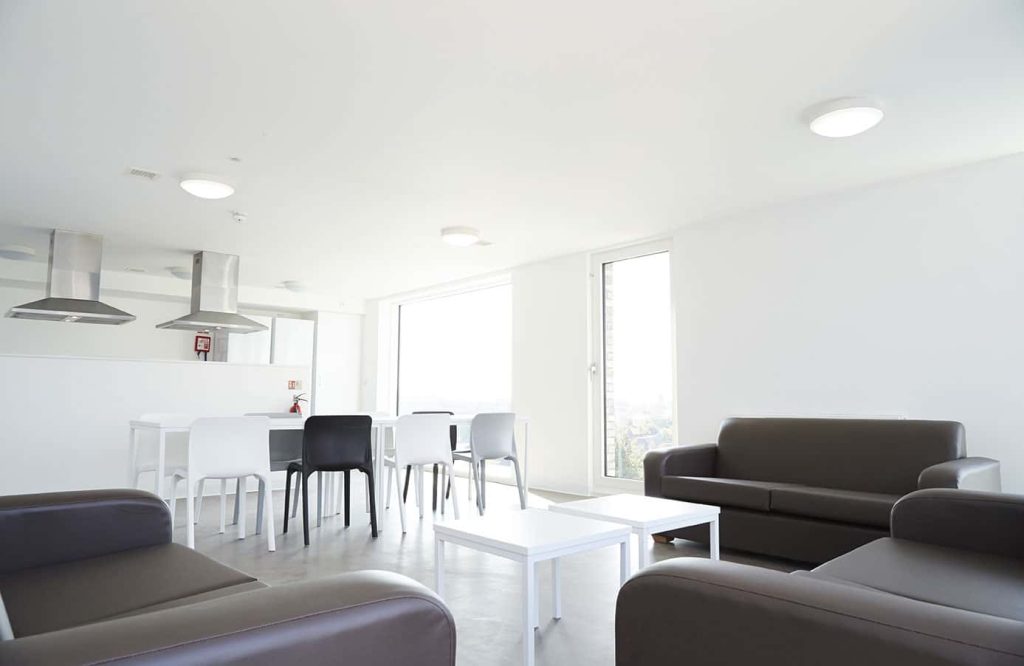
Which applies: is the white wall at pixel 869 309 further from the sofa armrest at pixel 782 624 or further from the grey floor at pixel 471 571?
the sofa armrest at pixel 782 624

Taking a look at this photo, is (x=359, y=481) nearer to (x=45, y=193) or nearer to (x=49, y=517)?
(x=45, y=193)

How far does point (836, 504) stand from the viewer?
→ 321 cm

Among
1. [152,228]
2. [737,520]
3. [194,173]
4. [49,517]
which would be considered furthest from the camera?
[152,228]

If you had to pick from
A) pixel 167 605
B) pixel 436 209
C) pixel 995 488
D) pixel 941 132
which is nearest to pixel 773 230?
pixel 941 132

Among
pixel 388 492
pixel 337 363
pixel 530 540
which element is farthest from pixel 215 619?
pixel 337 363

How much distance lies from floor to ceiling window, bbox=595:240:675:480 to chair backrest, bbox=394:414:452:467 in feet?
6.26

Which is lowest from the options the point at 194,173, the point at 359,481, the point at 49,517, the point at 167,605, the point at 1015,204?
the point at 359,481

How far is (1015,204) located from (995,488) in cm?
172

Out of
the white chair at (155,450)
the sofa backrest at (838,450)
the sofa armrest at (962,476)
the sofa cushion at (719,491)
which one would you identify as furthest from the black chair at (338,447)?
the sofa armrest at (962,476)

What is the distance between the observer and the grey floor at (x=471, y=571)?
2.35 meters

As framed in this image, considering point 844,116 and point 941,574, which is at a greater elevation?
point 844,116

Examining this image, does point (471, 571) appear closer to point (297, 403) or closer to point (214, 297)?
point (297, 403)

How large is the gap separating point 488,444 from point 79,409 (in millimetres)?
3437

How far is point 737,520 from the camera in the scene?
3635 mm
